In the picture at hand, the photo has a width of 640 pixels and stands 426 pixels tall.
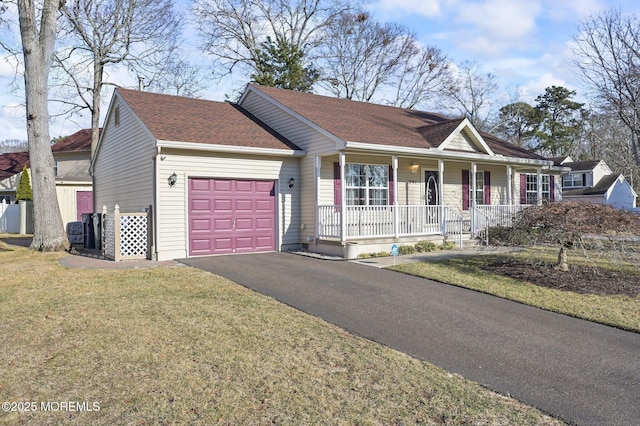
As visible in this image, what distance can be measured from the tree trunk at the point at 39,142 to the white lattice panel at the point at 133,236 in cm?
308

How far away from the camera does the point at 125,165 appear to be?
14711 millimetres

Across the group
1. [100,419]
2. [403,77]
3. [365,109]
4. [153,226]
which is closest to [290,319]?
[100,419]

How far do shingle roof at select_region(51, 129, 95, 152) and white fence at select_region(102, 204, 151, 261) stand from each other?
20798 mm

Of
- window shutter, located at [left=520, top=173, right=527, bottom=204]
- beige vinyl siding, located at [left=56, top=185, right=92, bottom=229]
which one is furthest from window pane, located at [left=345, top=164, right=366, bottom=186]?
beige vinyl siding, located at [left=56, top=185, right=92, bottom=229]

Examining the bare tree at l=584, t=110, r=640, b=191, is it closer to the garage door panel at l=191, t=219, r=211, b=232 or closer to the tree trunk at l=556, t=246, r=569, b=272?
the tree trunk at l=556, t=246, r=569, b=272

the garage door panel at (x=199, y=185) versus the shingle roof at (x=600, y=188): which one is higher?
the shingle roof at (x=600, y=188)

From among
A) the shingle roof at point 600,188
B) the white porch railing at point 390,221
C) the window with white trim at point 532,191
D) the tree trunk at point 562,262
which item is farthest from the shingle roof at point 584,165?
Answer: the tree trunk at point 562,262

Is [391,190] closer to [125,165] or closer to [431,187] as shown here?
[431,187]

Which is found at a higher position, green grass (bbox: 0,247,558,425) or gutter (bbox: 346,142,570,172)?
gutter (bbox: 346,142,570,172)

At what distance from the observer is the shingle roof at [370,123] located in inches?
552

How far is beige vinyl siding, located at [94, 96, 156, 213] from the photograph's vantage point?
42.0 feet

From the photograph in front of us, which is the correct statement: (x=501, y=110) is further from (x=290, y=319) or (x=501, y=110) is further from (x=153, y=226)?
(x=290, y=319)

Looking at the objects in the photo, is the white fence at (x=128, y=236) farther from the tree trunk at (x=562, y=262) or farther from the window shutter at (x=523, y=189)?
the window shutter at (x=523, y=189)

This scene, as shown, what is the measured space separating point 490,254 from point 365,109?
8543mm
